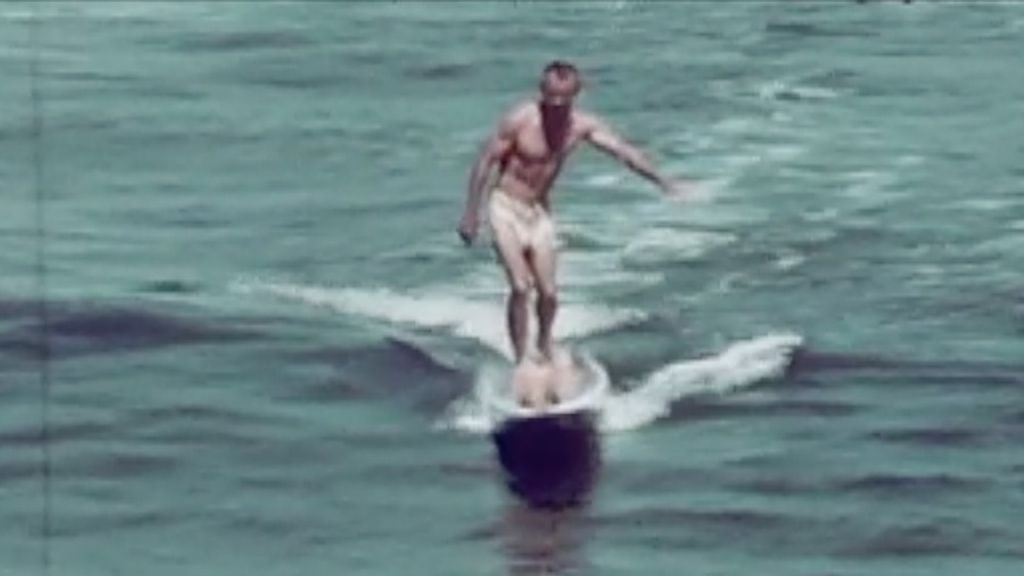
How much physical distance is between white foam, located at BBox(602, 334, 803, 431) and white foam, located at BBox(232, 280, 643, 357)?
94cm

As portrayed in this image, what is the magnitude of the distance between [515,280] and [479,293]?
9.35 feet

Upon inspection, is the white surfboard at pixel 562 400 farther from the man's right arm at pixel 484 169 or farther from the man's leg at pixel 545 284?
the man's right arm at pixel 484 169

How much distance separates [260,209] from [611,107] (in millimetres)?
4726

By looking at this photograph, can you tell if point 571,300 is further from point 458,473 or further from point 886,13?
point 886,13

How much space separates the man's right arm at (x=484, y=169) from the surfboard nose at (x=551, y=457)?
2.90ft

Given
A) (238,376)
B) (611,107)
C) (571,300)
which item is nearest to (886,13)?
(611,107)

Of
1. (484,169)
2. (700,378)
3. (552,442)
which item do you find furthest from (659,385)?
(484,169)

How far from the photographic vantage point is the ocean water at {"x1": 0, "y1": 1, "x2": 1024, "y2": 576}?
600 inches

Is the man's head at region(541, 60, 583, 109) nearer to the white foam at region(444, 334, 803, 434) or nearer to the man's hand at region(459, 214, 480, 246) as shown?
the man's hand at region(459, 214, 480, 246)

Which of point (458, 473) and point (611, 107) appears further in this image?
point (611, 107)

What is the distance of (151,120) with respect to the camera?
86.3 ft

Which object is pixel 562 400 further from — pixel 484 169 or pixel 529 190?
pixel 484 169

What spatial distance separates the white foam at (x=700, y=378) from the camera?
1719cm

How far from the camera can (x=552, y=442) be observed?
16.6 m
